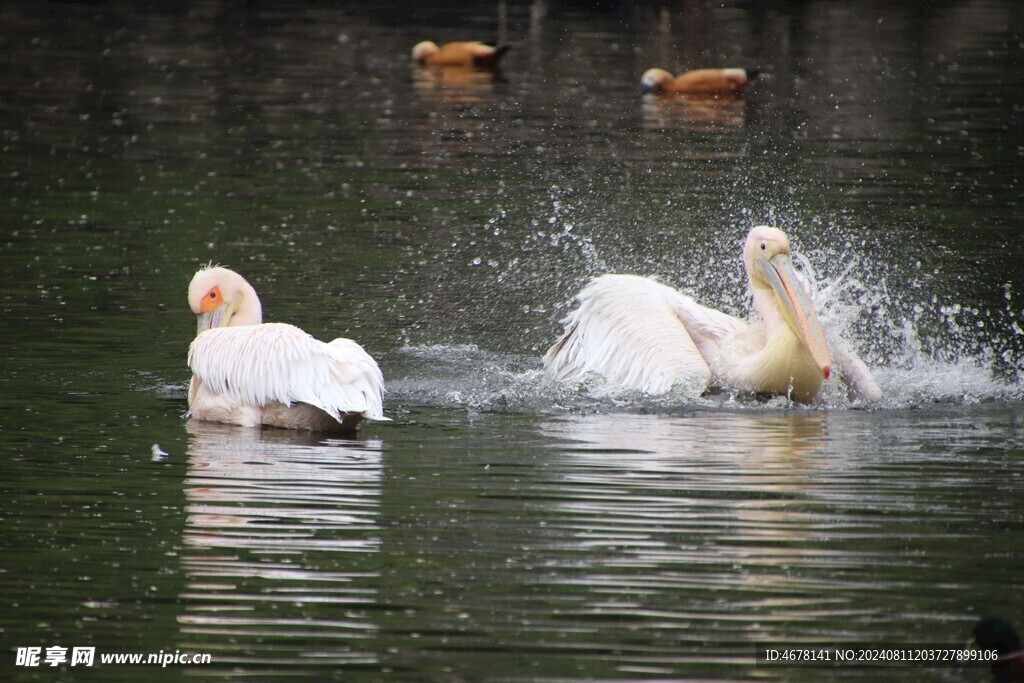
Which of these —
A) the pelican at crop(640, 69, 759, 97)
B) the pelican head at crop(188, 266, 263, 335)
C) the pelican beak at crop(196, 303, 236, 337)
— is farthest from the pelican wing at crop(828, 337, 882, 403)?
the pelican at crop(640, 69, 759, 97)

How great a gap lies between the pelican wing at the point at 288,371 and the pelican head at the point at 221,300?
44 cm

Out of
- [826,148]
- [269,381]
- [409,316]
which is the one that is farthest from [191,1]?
[269,381]

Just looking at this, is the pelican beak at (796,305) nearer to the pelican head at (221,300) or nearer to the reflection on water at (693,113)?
the pelican head at (221,300)

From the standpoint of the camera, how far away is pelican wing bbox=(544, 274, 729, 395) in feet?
24.0

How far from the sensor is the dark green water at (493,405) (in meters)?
4.19

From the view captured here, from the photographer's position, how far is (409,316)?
9.00 meters

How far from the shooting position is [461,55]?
75.9ft

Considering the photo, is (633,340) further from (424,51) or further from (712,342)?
(424,51)

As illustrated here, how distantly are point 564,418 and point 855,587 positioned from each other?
8.40 ft

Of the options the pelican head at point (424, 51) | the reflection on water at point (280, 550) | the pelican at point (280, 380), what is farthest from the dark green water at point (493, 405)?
the pelican head at point (424, 51)

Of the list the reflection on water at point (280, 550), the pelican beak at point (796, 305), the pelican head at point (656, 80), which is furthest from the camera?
the pelican head at point (656, 80)

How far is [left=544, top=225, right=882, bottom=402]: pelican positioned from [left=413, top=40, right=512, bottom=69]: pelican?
49.8ft

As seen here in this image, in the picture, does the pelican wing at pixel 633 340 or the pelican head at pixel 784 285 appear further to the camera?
the pelican wing at pixel 633 340

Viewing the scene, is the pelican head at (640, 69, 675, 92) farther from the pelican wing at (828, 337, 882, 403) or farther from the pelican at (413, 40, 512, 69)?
the pelican wing at (828, 337, 882, 403)
